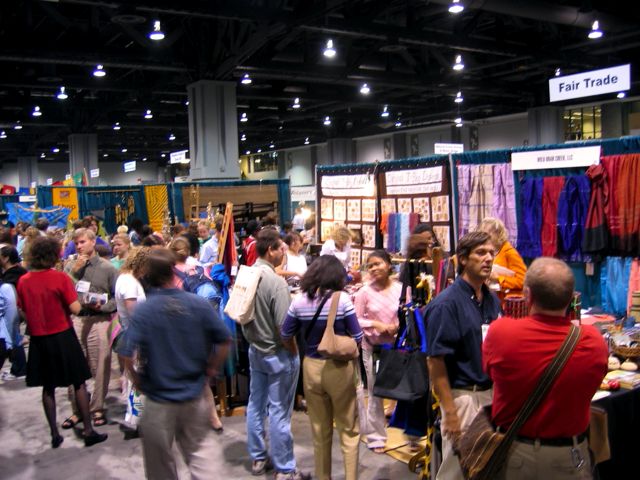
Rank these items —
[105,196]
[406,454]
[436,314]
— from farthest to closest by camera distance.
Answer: [105,196] → [406,454] → [436,314]

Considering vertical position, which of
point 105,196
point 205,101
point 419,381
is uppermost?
point 205,101

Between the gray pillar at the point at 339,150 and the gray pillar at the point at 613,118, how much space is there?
12.0 meters

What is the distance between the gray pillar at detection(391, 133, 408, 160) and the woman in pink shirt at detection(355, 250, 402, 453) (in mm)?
22776

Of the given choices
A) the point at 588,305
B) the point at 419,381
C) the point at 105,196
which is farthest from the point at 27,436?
the point at 105,196

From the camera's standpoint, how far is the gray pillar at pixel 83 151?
22.9 m

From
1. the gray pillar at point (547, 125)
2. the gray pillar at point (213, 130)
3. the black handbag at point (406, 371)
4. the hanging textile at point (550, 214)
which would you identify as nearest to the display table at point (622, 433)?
the black handbag at point (406, 371)

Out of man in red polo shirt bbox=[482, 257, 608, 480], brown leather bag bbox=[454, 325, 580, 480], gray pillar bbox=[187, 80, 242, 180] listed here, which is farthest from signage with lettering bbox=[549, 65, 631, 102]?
gray pillar bbox=[187, 80, 242, 180]

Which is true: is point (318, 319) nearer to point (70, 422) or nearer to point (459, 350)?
point (459, 350)

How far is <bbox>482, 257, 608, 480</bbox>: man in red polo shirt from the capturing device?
2.11 meters

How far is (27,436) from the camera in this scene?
201 inches

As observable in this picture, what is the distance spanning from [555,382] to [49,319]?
3691mm

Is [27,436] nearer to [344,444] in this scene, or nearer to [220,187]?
[344,444]

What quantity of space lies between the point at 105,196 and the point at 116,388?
11.2 metres

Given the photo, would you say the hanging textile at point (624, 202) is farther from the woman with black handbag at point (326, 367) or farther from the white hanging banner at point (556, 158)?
the woman with black handbag at point (326, 367)
